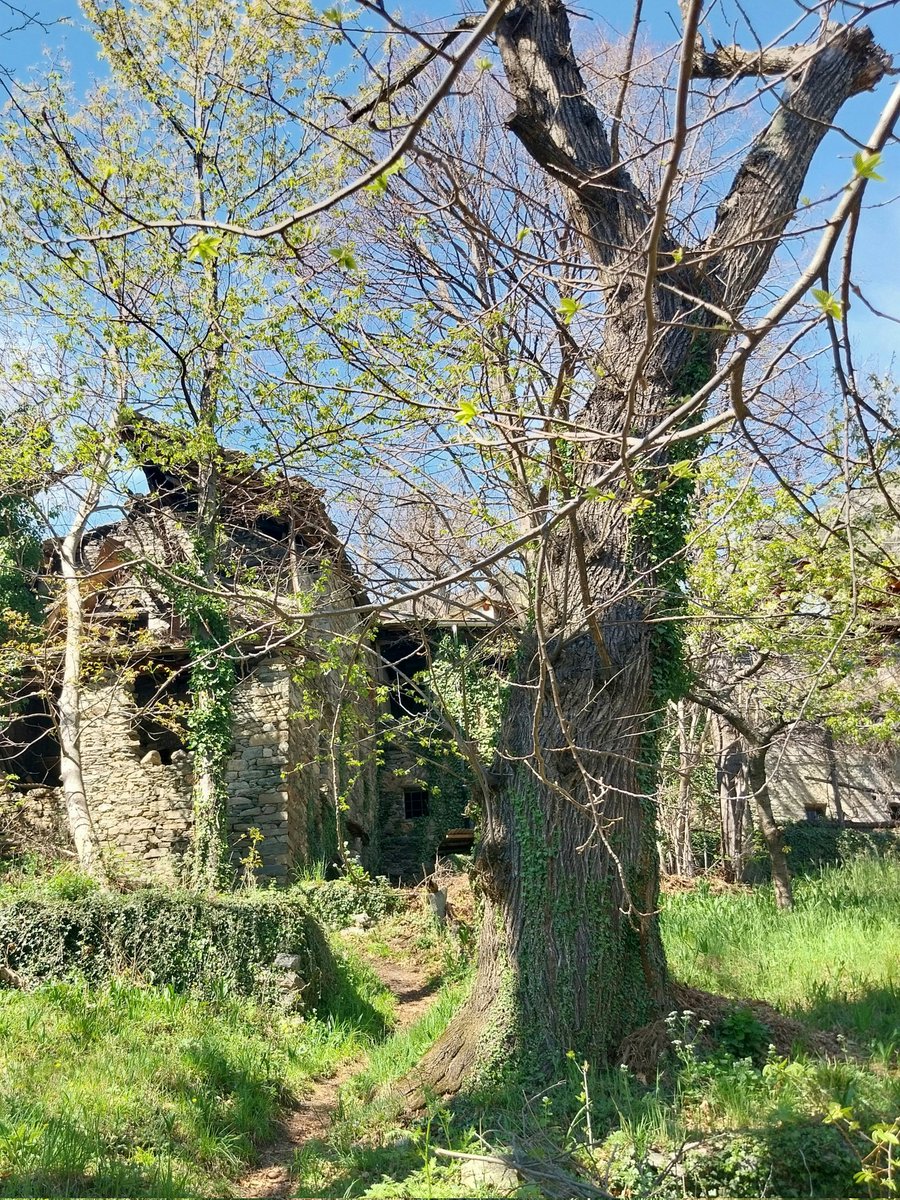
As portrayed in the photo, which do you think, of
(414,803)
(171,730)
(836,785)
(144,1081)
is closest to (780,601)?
(144,1081)

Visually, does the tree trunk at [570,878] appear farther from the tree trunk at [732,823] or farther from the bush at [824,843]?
the bush at [824,843]

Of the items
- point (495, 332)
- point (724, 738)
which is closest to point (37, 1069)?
point (495, 332)

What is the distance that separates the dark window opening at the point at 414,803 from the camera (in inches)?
769

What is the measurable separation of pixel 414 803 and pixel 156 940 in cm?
1152

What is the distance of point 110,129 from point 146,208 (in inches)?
50.5

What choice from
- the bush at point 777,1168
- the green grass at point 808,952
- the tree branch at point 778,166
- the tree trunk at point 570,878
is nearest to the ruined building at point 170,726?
the green grass at point 808,952

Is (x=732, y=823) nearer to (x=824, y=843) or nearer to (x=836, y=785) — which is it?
(x=824, y=843)

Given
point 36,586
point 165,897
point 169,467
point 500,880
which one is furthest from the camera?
point 36,586

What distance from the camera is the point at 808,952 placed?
305 inches

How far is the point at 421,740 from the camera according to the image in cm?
935

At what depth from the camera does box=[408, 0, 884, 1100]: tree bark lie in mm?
5375

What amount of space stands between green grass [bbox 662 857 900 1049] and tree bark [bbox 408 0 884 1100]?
1609 mm

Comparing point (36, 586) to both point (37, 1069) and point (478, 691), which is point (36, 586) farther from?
point (37, 1069)

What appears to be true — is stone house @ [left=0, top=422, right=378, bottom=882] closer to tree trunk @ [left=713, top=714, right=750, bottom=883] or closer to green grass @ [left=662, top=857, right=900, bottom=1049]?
green grass @ [left=662, top=857, right=900, bottom=1049]
